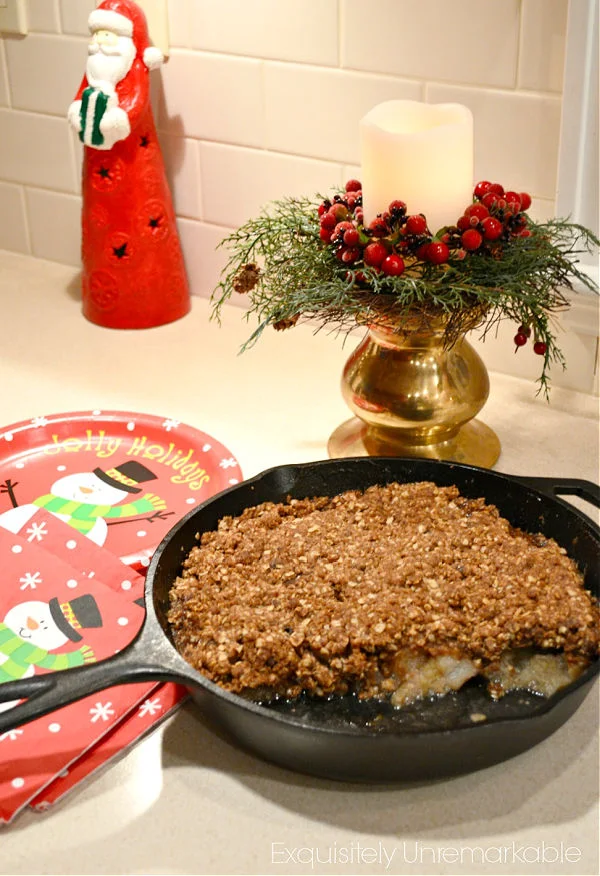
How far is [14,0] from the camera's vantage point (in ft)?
4.42

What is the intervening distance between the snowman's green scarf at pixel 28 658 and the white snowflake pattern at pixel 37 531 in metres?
0.14

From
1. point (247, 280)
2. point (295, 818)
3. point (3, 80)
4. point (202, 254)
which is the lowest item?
point (295, 818)

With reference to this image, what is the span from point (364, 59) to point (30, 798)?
85 cm

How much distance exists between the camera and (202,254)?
53.4 inches

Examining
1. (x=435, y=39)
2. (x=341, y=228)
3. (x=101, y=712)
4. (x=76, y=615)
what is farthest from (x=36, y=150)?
(x=101, y=712)

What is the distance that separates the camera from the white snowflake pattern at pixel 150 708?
69 centimetres

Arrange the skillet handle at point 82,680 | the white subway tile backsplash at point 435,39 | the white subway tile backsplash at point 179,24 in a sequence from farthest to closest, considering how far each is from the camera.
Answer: the white subway tile backsplash at point 179,24 < the white subway tile backsplash at point 435,39 < the skillet handle at point 82,680

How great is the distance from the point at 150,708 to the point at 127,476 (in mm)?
337

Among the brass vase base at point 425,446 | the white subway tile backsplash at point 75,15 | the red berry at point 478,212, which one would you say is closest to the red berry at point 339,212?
the red berry at point 478,212

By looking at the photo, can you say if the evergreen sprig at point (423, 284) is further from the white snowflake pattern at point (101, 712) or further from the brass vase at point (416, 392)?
the white snowflake pattern at point (101, 712)

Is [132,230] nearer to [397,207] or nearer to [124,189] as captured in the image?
[124,189]

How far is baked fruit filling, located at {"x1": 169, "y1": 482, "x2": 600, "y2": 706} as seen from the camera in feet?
2.16

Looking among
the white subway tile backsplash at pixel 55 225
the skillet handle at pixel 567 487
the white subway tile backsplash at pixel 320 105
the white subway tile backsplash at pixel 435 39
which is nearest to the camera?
the skillet handle at pixel 567 487

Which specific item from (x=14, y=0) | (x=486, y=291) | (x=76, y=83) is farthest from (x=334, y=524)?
(x=14, y=0)
